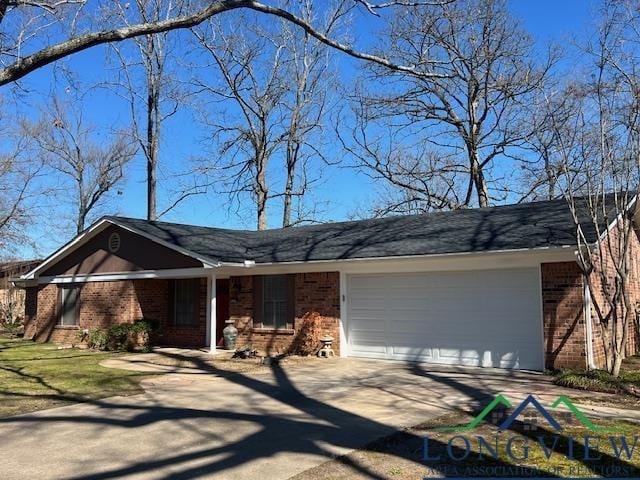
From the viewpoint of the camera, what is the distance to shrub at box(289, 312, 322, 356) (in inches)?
576

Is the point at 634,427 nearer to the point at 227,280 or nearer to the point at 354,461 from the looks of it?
the point at 354,461

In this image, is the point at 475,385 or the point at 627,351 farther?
the point at 627,351

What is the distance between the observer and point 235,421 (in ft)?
24.3

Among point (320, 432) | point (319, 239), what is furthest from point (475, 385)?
point (319, 239)

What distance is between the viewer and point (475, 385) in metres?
9.95

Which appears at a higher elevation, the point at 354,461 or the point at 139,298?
the point at 139,298

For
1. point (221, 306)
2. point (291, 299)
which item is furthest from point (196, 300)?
point (291, 299)

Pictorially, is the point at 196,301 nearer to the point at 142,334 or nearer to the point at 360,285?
the point at 142,334

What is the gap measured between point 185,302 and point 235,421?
10865 millimetres

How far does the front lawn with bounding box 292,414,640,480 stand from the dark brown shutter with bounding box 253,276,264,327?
31.8 ft

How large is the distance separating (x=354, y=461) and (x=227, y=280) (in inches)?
484

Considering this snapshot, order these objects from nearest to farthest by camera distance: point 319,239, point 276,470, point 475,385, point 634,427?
point 276,470 → point 634,427 → point 475,385 → point 319,239

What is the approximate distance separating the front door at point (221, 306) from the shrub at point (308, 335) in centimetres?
321

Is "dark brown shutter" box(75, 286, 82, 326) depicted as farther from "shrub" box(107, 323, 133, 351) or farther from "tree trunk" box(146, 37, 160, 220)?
"tree trunk" box(146, 37, 160, 220)
